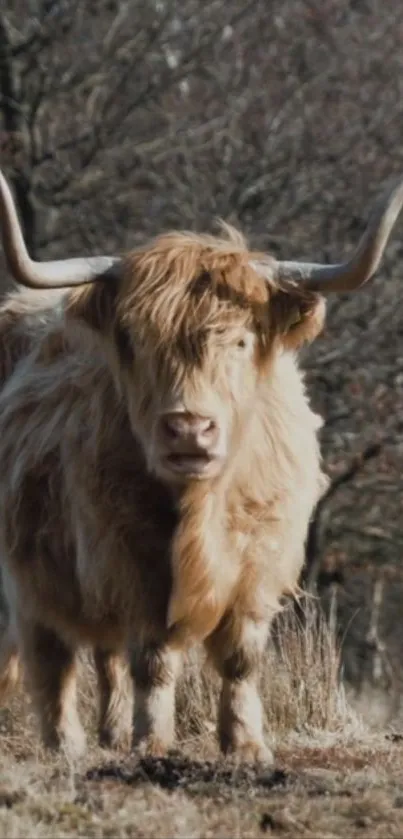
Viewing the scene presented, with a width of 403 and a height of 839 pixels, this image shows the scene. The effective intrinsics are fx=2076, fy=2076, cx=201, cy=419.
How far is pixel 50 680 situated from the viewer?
729 cm

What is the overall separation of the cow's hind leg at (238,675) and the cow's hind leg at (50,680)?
0.73m

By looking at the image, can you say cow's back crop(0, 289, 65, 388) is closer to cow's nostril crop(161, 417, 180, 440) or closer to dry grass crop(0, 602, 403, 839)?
dry grass crop(0, 602, 403, 839)

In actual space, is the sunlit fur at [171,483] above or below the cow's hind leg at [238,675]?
above

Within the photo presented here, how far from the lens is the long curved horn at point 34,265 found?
6086 millimetres

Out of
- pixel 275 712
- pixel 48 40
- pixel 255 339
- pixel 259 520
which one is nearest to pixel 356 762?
pixel 259 520

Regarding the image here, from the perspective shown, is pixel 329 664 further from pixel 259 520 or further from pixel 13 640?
pixel 259 520

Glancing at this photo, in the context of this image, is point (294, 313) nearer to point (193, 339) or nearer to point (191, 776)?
point (193, 339)

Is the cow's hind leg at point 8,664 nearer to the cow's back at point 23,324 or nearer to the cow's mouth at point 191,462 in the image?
the cow's back at point 23,324

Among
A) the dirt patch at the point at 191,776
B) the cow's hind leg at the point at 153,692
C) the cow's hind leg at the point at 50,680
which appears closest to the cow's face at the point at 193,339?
the cow's hind leg at the point at 153,692

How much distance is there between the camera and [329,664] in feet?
27.6

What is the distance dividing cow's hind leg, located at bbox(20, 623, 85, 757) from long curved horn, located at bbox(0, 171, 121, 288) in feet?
4.66

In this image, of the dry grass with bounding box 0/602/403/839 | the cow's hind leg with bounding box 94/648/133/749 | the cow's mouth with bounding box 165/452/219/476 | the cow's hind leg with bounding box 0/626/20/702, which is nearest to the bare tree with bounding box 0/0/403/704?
the cow's hind leg with bounding box 0/626/20/702

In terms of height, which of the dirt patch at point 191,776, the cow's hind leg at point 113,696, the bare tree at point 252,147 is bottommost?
the bare tree at point 252,147

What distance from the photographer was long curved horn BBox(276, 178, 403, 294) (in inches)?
239
